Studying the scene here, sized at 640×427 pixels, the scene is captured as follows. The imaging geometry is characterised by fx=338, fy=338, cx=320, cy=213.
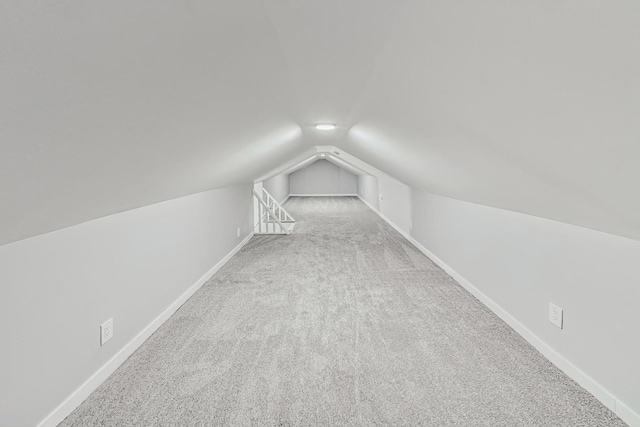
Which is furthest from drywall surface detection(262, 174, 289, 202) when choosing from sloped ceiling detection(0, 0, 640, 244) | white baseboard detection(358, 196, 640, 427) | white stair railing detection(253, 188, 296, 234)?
sloped ceiling detection(0, 0, 640, 244)

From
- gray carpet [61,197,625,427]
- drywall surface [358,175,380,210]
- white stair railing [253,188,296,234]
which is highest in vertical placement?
drywall surface [358,175,380,210]

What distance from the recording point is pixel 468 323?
7.86ft

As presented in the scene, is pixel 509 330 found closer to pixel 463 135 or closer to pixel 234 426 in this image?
pixel 463 135

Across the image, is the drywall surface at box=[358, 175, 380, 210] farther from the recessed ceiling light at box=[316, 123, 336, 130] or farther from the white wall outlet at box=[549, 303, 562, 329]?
the white wall outlet at box=[549, 303, 562, 329]

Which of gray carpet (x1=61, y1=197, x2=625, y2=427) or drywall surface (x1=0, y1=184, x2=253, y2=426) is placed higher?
drywall surface (x1=0, y1=184, x2=253, y2=426)

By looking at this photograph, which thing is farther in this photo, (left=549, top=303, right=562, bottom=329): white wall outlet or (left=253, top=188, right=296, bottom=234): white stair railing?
(left=253, top=188, right=296, bottom=234): white stair railing

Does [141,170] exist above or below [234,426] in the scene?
above

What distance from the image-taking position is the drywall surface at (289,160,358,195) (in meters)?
13.1

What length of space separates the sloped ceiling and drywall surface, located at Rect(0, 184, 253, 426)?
0.51ft

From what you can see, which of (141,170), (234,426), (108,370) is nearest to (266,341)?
(234,426)

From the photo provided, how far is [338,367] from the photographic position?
1.90 meters

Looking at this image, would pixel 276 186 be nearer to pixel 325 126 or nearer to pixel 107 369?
pixel 325 126

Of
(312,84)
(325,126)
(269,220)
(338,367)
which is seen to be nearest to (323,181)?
(269,220)

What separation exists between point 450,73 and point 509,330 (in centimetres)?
197
